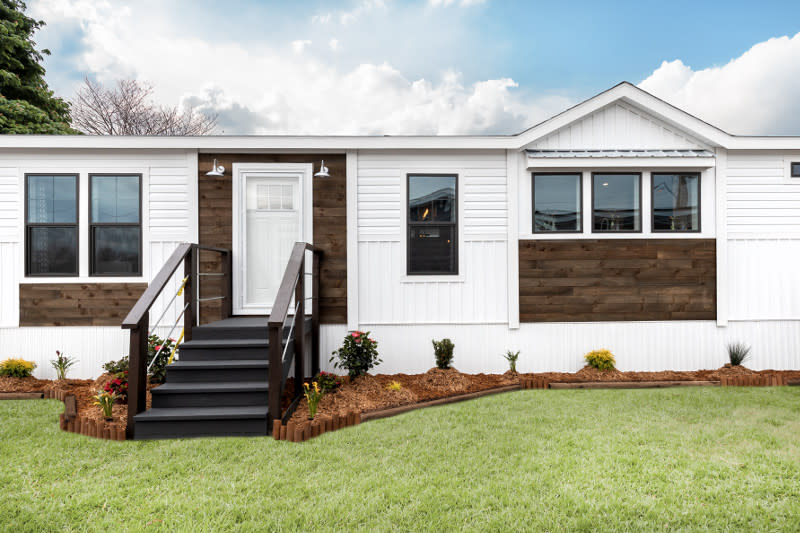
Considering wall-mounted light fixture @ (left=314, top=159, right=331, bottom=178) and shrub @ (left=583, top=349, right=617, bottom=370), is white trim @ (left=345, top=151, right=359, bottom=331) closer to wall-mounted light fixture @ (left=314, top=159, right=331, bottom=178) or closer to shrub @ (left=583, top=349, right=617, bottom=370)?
wall-mounted light fixture @ (left=314, top=159, right=331, bottom=178)

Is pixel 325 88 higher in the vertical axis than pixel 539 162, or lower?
higher

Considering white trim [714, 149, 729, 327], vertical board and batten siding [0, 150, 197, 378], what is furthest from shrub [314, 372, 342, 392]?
white trim [714, 149, 729, 327]

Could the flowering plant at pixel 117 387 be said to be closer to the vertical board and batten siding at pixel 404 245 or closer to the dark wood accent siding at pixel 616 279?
the vertical board and batten siding at pixel 404 245

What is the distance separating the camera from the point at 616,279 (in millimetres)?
5773

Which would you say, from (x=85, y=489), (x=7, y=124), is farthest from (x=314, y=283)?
(x=7, y=124)

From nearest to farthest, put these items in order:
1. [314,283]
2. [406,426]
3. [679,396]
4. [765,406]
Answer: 1. [406,426]
2. [765,406]
3. [679,396]
4. [314,283]

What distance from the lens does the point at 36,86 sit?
34.6 feet

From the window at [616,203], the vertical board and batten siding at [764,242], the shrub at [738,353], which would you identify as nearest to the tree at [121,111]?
the window at [616,203]

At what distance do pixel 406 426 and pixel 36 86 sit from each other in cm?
1396

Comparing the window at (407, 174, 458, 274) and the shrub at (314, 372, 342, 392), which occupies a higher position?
the window at (407, 174, 458, 274)

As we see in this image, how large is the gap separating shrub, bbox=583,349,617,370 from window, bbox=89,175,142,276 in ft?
22.3

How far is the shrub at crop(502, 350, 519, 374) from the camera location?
5535mm

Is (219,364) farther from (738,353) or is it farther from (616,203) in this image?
(738,353)

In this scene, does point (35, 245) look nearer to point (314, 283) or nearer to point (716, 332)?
point (314, 283)
